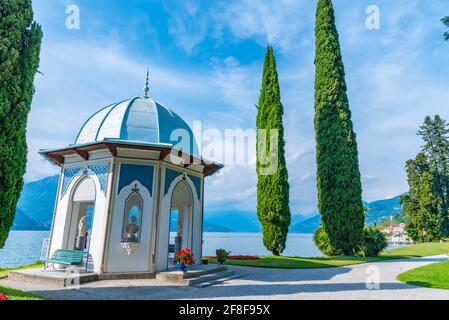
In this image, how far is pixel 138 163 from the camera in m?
10.0

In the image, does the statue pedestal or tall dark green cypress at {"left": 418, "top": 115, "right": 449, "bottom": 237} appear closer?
the statue pedestal

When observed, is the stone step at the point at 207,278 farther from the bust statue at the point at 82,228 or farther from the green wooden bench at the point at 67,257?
the bust statue at the point at 82,228

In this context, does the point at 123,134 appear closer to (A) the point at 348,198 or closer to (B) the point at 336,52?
(A) the point at 348,198

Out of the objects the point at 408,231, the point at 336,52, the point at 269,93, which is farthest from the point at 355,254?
the point at 408,231

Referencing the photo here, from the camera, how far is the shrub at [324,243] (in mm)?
19812

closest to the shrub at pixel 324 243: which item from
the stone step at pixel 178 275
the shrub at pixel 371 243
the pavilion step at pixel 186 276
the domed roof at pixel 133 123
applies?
the shrub at pixel 371 243

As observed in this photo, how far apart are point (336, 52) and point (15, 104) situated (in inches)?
838

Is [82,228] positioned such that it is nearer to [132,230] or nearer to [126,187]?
[132,230]

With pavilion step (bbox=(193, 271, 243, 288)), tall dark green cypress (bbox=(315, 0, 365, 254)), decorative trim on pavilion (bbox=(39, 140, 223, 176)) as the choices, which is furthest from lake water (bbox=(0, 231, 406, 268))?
pavilion step (bbox=(193, 271, 243, 288))

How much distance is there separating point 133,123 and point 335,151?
15152mm

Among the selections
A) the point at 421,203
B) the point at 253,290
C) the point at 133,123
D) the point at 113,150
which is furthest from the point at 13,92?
the point at 421,203

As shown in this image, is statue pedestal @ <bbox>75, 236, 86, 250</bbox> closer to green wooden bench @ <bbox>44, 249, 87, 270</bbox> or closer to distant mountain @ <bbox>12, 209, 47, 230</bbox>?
green wooden bench @ <bbox>44, 249, 87, 270</bbox>

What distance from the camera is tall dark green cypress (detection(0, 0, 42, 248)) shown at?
23.6 feet

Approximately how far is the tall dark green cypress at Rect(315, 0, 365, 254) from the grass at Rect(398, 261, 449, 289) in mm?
7372
